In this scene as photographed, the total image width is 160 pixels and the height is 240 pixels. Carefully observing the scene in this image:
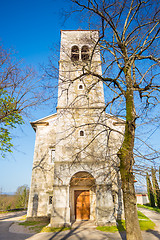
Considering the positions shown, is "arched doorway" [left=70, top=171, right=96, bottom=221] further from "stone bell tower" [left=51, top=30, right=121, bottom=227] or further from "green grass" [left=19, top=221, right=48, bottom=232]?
"green grass" [left=19, top=221, right=48, bottom=232]

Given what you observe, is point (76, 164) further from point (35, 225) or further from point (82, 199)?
point (35, 225)

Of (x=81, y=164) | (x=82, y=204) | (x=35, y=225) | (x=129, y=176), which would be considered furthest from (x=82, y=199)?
(x=129, y=176)

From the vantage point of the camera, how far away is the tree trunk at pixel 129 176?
16.2 feet

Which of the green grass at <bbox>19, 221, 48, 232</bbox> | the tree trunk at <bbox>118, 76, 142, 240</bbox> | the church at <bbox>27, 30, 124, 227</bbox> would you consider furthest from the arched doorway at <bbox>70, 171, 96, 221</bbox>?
the tree trunk at <bbox>118, 76, 142, 240</bbox>

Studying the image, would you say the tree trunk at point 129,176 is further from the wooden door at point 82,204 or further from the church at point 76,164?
the wooden door at point 82,204

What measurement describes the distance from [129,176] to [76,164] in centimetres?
639

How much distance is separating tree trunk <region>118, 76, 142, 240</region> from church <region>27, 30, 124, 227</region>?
9.74 ft

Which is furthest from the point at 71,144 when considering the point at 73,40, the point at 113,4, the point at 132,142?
the point at 73,40

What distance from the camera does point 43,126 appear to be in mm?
16422

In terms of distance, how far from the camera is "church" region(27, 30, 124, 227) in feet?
33.8

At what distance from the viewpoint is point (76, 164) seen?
37.2 ft

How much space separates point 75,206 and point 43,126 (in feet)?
25.4

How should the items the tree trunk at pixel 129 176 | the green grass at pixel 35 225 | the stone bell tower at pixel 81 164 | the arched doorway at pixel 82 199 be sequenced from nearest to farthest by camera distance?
the tree trunk at pixel 129 176 < the stone bell tower at pixel 81 164 < the green grass at pixel 35 225 < the arched doorway at pixel 82 199

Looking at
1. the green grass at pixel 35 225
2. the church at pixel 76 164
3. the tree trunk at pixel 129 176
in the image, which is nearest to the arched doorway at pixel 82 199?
the church at pixel 76 164
